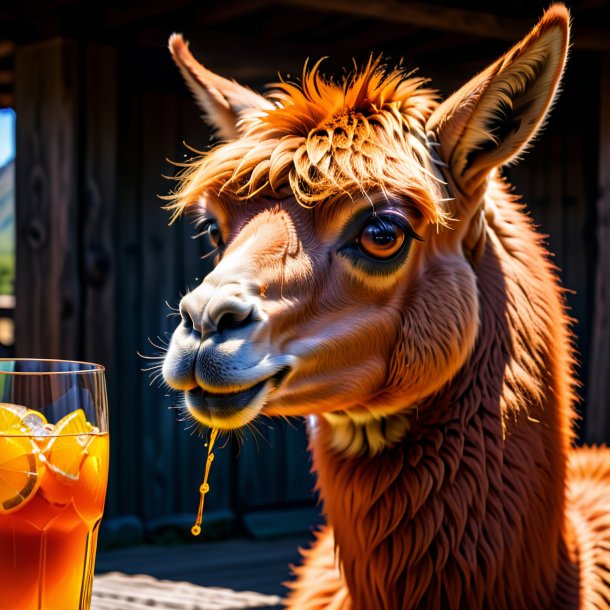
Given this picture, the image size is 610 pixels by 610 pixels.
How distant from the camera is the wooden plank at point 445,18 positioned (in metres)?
4.97

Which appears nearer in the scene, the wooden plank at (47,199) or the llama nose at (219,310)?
the llama nose at (219,310)

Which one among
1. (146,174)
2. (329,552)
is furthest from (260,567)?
(329,552)

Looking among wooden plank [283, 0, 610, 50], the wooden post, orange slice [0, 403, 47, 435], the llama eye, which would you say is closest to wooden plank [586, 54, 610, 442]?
wooden plank [283, 0, 610, 50]

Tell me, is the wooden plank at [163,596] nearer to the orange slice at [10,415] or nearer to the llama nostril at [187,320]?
the llama nostril at [187,320]

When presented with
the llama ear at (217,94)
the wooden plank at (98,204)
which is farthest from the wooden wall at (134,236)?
the llama ear at (217,94)

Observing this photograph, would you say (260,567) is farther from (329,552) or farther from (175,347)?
(175,347)

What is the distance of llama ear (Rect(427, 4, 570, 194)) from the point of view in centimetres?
187

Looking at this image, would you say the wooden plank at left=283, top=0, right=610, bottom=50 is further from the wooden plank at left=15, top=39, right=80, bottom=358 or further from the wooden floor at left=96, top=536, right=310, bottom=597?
the wooden floor at left=96, top=536, right=310, bottom=597

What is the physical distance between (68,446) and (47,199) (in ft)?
14.3

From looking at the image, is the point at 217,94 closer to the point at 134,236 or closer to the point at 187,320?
the point at 187,320

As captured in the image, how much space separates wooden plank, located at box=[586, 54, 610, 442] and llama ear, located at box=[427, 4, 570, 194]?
156 inches

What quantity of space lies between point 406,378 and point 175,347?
1.77 ft

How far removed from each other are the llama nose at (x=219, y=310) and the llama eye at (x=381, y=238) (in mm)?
334

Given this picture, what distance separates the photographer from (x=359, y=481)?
6.56ft
